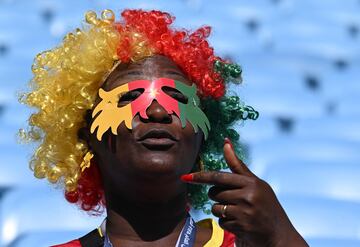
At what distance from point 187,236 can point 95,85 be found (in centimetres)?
39

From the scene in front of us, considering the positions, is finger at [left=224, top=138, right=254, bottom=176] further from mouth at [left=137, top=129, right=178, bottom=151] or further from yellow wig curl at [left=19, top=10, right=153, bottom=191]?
yellow wig curl at [left=19, top=10, right=153, bottom=191]

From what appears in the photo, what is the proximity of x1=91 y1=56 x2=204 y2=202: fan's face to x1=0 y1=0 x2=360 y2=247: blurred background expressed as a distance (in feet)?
1.12

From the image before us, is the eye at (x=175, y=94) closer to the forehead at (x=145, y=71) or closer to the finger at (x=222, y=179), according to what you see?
the forehead at (x=145, y=71)

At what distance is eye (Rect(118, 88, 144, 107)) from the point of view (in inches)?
64.0

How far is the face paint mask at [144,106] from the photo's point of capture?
5.20 ft

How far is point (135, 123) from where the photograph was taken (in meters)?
1.57

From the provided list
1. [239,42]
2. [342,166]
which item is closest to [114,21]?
[342,166]

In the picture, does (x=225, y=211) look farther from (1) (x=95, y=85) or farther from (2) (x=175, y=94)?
(1) (x=95, y=85)

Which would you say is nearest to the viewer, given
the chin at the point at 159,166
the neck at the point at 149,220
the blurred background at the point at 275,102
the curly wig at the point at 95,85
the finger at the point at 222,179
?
the finger at the point at 222,179

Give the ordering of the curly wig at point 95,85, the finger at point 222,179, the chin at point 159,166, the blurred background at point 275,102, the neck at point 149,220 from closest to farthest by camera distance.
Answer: the finger at point 222,179 < the chin at point 159,166 < the neck at point 149,220 < the curly wig at point 95,85 < the blurred background at point 275,102

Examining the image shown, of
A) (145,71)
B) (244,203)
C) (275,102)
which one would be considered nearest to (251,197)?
(244,203)

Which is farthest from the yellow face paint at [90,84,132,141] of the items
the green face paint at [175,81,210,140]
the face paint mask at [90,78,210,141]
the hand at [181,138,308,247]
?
the hand at [181,138,308,247]

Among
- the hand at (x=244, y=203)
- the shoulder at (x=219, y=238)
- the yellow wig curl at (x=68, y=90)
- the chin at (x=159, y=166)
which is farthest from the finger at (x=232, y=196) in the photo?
the yellow wig curl at (x=68, y=90)

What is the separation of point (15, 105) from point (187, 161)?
3.35m
